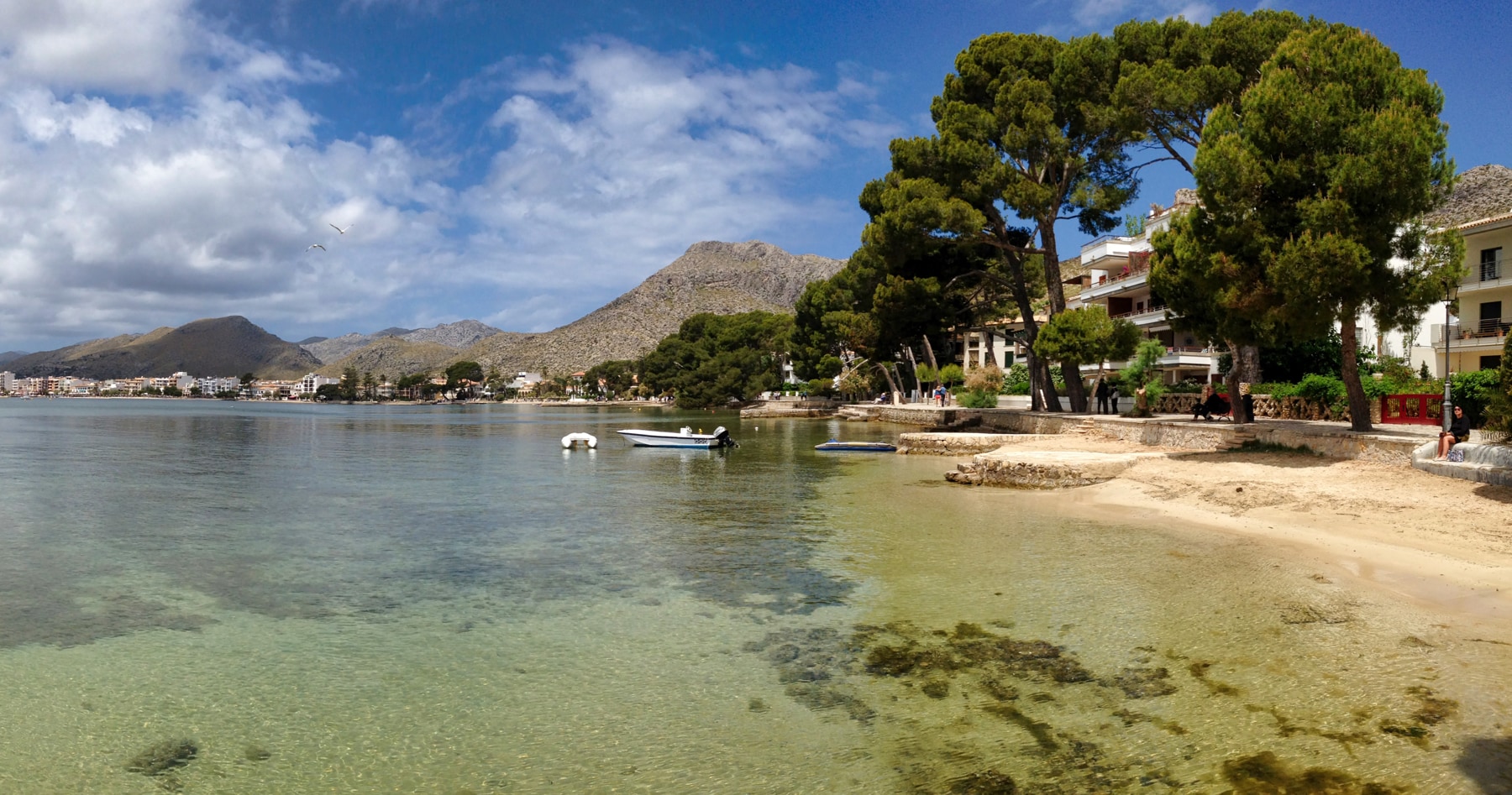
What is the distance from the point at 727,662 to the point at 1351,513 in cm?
1149

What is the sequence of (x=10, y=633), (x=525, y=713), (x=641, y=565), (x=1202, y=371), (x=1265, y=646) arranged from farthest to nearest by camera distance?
(x=1202, y=371)
(x=641, y=565)
(x=10, y=633)
(x=1265, y=646)
(x=525, y=713)

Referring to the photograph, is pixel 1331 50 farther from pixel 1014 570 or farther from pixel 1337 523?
pixel 1014 570

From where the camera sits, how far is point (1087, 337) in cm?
3045

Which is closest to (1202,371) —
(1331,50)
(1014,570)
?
(1331,50)

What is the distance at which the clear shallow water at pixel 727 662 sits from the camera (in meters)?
5.72

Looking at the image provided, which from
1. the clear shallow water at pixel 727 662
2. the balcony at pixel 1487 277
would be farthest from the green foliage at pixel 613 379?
the clear shallow water at pixel 727 662

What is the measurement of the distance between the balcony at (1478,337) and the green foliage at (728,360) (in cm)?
6254

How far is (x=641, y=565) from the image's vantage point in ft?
41.8

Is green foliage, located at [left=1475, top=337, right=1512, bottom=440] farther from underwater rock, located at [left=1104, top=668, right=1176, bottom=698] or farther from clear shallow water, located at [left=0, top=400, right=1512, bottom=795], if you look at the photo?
underwater rock, located at [left=1104, top=668, right=1176, bottom=698]

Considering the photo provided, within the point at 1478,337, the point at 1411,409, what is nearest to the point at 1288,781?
the point at 1411,409

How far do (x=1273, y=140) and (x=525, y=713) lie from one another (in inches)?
756

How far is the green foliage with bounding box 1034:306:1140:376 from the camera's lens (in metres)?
30.6

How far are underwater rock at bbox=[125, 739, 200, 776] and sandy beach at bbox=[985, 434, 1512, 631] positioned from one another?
37.1 ft

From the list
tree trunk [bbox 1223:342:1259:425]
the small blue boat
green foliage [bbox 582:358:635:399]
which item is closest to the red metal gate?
tree trunk [bbox 1223:342:1259:425]
